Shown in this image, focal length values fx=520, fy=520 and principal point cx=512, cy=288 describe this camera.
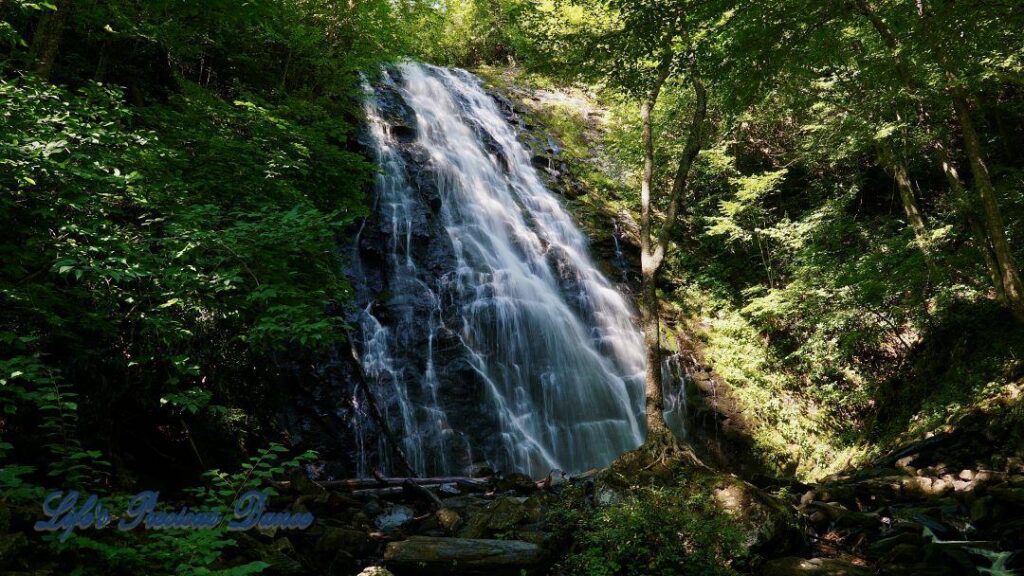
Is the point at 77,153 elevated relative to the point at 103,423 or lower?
elevated

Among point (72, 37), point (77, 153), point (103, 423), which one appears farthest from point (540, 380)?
point (72, 37)

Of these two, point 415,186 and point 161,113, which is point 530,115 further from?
point 161,113

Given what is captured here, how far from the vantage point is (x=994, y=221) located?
8820mm

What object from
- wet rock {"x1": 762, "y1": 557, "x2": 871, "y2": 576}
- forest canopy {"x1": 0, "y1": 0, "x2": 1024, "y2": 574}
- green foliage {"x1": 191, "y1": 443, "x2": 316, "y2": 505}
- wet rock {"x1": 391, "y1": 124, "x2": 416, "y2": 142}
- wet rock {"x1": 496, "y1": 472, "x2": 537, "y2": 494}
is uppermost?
wet rock {"x1": 391, "y1": 124, "x2": 416, "y2": 142}

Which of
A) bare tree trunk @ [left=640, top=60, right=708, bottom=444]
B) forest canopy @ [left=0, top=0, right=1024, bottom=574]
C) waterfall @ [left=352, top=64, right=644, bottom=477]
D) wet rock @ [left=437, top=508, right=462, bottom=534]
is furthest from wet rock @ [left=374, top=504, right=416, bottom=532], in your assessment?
bare tree trunk @ [left=640, top=60, right=708, bottom=444]

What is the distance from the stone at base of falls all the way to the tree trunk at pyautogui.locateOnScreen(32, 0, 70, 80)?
21.7 feet

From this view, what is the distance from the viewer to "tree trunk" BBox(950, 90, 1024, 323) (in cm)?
879

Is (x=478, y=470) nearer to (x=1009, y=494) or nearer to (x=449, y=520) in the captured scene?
(x=449, y=520)

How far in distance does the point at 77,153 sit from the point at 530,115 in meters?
19.1

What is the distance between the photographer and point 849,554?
18.3ft

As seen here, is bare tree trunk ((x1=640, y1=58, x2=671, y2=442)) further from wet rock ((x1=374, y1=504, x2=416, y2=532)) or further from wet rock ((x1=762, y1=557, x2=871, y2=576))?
wet rock ((x1=374, y1=504, x2=416, y2=532))

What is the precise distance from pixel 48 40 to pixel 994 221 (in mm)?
14038

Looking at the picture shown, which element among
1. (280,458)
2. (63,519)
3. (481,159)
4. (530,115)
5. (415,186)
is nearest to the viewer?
(63,519)

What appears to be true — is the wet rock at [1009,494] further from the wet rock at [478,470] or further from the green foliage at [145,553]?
the green foliage at [145,553]
